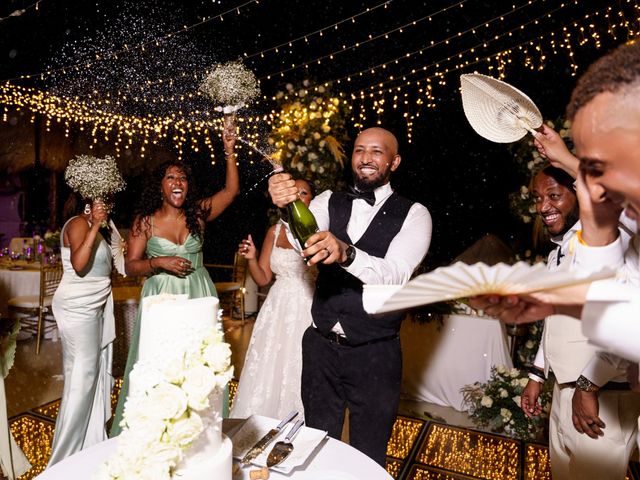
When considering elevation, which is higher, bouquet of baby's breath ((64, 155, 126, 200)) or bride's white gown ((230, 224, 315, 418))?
bouquet of baby's breath ((64, 155, 126, 200))

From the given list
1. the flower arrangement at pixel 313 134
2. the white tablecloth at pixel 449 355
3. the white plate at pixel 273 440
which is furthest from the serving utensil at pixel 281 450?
the flower arrangement at pixel 313 134

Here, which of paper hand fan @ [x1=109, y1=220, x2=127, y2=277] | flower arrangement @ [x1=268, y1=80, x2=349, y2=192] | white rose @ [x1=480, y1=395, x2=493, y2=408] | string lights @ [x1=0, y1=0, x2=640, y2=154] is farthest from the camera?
flower arrangement @ [x1=268, y1=80, x2=349, y2=192]

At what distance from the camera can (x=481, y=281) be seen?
2.46ft

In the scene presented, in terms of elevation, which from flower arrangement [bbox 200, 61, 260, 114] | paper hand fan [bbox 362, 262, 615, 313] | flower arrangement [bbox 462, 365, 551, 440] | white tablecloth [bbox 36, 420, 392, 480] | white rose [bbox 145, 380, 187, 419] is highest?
flower arrangement [bbox 200, 61, 260, 114]

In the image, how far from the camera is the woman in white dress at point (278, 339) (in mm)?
3369

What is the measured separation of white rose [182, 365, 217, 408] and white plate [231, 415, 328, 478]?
459 millimetres

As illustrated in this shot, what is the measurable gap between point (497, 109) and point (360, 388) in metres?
1.50

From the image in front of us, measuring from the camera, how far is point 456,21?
15.0 feet

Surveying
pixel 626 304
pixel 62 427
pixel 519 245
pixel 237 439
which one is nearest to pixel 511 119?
pixel 626 304

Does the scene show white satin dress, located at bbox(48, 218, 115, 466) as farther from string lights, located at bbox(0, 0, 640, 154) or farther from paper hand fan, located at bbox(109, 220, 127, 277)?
string lights, located at bbox(0, 0, 640, 154)

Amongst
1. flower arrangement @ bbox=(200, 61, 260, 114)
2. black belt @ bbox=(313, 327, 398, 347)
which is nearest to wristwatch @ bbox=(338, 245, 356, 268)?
black belt @ bbox=(313, 327, 398, 347)

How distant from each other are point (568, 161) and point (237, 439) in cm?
174

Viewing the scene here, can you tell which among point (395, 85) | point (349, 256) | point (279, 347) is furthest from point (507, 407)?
point (395, 85)

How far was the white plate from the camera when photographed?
1.34m
